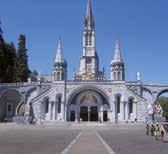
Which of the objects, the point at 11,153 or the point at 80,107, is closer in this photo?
the point at 11,153

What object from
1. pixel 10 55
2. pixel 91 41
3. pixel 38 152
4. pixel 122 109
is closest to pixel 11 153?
pixel 38 152

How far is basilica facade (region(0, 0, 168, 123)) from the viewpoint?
6981cm

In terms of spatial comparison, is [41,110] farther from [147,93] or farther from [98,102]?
[147,93]

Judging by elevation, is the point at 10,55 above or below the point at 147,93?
above

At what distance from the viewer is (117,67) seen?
7625 centimetres

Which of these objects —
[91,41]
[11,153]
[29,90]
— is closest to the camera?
[11,153]

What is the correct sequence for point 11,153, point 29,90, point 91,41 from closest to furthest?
1. point 11,153
2. point 29,90
3. point 91,41

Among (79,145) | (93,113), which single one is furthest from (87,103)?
(79,145)

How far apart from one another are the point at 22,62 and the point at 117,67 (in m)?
22.2

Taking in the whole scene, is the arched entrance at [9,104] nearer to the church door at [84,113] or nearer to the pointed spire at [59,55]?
the pointed spire at [59,55]

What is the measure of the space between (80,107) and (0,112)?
54.1 ft

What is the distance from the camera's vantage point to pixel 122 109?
6962cm

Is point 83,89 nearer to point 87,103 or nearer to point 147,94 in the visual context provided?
point 87,103

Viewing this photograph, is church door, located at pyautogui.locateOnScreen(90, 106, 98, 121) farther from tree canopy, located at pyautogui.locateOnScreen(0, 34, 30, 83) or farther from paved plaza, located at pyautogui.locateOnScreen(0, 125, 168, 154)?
paved plaza, located at pyautogui.locateOnScreen(0, 125, 168, 154)
